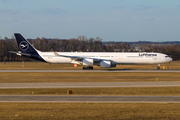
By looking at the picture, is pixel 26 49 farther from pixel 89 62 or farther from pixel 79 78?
pixel 79 78

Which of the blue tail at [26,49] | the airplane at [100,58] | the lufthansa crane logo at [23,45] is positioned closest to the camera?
the airplane at [100,58]

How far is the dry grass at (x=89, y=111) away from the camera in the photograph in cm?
1784

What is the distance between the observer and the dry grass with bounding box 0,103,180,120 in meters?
17.8

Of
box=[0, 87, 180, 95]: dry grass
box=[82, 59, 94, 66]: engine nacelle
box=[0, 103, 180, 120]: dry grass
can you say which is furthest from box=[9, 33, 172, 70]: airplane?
box=[0, 103, 180, 120]: dry grass

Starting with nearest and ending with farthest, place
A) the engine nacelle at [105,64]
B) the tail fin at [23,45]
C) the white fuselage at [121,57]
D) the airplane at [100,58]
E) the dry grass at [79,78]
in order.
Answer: the dry grass at [79,78] < the engine nacelle at [105,64] < the airplane at [100,58] < the white fuselage at [121,57] < the tail fin at [23,45]

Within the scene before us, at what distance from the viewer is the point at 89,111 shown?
19469mm

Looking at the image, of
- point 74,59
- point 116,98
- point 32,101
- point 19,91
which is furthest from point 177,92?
point 74,59

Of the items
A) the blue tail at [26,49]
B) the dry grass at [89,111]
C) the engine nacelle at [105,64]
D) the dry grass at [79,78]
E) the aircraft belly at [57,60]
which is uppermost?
the blue tail at [26,49]

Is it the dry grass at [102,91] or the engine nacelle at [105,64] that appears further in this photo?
the engine nacelle at [105,64]

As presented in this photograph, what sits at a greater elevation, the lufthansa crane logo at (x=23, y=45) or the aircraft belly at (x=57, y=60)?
the lufthansa crane logo at (x=23, y=45)

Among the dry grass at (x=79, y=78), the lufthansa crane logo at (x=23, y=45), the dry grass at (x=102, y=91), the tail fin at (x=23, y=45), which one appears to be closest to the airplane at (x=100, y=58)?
the tail fin at (x=23, y=45)

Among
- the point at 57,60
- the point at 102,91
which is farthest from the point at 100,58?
the point at 102,91

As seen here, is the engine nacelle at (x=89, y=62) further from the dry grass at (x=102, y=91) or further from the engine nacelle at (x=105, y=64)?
the dry grass at (x=102, y=91)

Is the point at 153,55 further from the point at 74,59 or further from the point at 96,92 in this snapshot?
the point at 96,92
